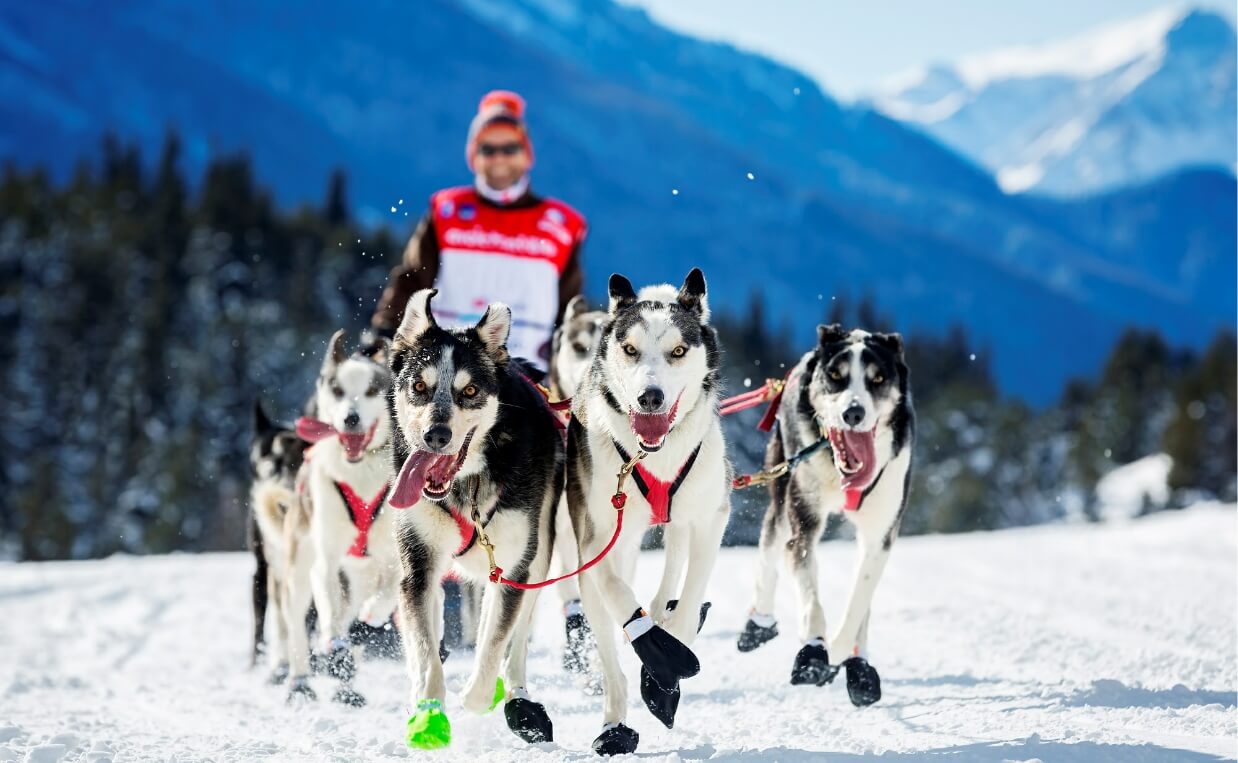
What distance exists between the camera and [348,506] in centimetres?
579

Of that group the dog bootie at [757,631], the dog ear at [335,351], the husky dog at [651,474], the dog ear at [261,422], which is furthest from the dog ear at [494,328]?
the dog ear at [261,422]

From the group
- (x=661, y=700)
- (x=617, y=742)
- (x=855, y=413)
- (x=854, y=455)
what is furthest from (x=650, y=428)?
(x=854, y=455)

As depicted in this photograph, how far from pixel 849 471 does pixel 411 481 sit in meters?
2.00

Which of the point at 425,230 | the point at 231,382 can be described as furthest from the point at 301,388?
the point at 425,230

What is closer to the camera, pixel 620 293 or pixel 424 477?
pixel 424 477

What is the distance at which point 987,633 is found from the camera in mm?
7504

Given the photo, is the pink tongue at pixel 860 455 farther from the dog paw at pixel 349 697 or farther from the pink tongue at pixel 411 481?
the dog paw at pixel 349 697

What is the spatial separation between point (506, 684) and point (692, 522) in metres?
0.91

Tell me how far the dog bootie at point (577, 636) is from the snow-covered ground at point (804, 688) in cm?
17

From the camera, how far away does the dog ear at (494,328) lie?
4121 mm

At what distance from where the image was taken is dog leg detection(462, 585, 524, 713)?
13.3 feet

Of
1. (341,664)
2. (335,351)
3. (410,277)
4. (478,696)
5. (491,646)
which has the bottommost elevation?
(341,664)

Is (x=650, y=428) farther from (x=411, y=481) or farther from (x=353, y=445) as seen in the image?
(x=353, y=445)

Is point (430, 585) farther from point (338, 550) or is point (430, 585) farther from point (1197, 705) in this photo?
point (1197, 705)
